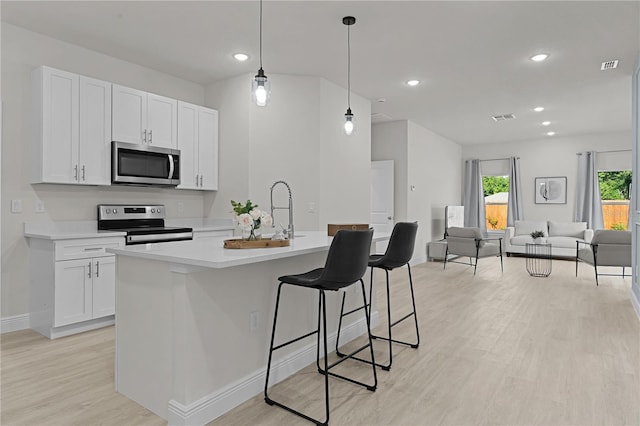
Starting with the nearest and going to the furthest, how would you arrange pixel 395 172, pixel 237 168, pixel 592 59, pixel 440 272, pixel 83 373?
pixel 83 373 < pixel 592 59 < pixel 237 168 < pixel 440 272 < pixel 395 172

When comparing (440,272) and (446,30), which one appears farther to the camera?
(440,272)

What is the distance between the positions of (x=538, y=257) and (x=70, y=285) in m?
8.47

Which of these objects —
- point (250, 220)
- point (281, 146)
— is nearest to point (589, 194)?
point (281, 146)

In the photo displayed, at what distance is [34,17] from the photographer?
11.5 feet

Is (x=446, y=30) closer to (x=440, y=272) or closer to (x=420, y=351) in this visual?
(x=420, y=351)

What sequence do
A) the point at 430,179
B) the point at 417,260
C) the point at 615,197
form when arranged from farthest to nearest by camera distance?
the point at 615,197, the point at 430,179, the point at 417,260

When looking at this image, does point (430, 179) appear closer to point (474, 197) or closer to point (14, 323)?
point (474, 197)

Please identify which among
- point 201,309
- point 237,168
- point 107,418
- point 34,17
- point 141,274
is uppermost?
point 34,17

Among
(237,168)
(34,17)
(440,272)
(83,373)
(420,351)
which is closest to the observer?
(83,373)

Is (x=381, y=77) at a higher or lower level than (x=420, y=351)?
higher

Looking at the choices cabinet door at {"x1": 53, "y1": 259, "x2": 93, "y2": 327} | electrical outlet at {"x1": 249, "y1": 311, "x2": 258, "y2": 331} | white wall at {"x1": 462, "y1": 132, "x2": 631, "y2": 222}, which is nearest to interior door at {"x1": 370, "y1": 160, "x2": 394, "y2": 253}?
white wall at {"x1": 462, "y1": 132, "x2": 631, "y2": 222}

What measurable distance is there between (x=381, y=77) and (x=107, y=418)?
14.6ft

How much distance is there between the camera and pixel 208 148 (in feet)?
16.6

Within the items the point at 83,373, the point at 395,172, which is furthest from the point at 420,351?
the point at 395,172
